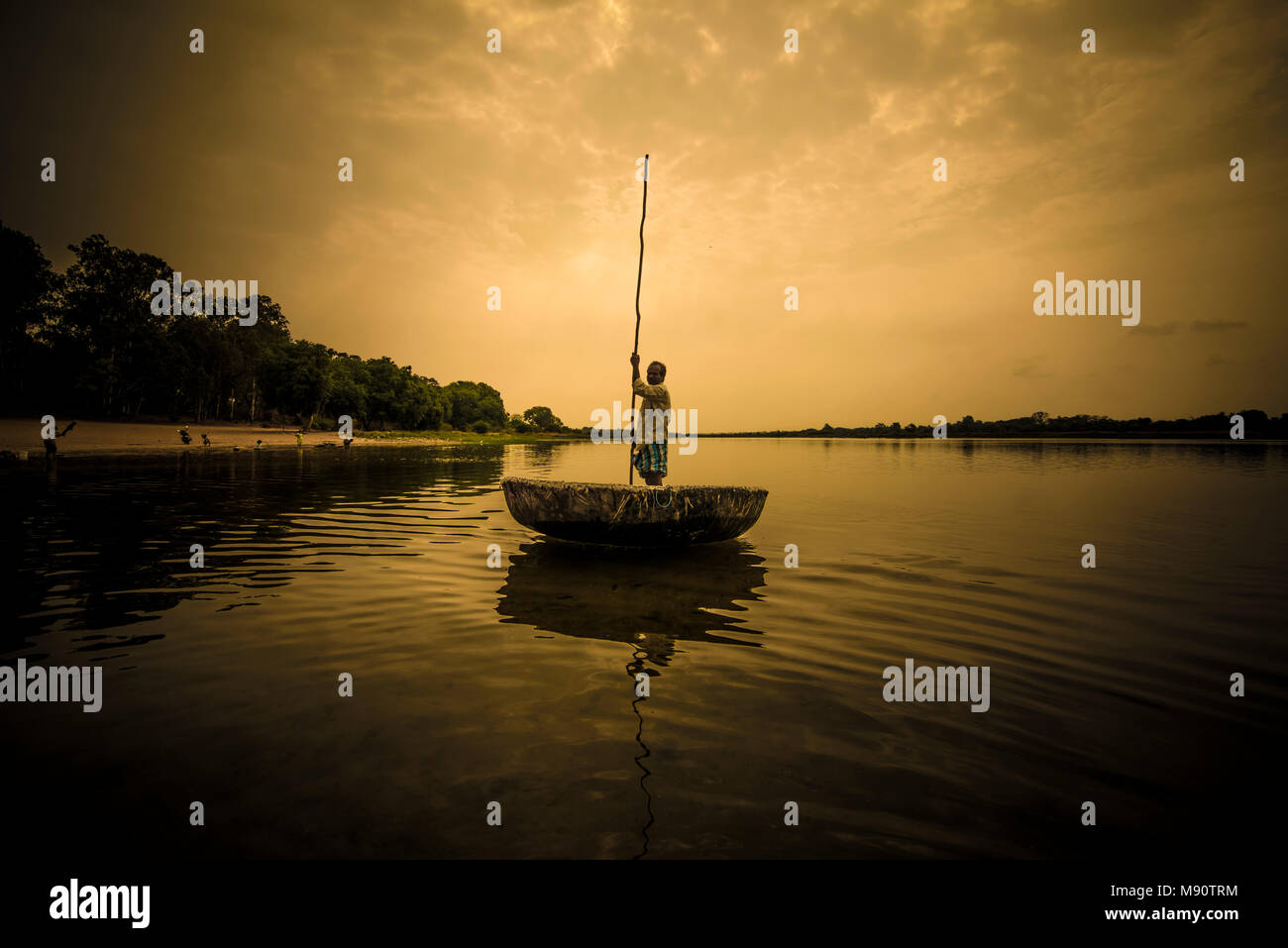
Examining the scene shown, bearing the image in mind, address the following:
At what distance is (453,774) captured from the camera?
327cm

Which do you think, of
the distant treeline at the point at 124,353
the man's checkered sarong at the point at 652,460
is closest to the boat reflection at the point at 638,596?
the man's checkered sarong at the point at 652,460

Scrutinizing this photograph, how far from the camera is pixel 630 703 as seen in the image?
425 centimetres

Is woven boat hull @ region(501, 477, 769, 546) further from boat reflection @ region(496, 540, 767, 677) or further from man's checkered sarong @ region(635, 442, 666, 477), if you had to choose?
man's checkered sarong @ region(635, 442, 666, 477)

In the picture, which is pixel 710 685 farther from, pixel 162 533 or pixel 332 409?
pixel 332 409

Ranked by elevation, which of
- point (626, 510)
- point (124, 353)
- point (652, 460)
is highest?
point (124, 353)

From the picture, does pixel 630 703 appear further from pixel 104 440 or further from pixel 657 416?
pixel 104 440

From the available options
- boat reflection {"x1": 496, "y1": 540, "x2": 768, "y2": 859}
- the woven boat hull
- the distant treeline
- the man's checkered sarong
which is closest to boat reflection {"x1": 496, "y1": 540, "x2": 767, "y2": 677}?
boat reflection {"x1": 496, "y1": 540, "x2": 768, "y2": 859}

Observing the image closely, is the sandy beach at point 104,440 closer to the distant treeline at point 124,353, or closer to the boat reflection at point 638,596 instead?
the distant treeline at point 124,353

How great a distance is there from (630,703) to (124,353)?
272 ft

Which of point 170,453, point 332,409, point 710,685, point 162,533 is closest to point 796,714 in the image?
point 710,685

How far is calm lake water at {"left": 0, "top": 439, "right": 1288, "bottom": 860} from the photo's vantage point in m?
2.89

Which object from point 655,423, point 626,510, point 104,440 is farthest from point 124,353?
point 626,510

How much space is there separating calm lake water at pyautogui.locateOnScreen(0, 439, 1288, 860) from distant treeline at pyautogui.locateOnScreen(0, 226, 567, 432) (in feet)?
230
